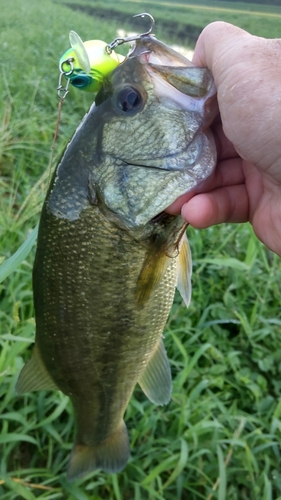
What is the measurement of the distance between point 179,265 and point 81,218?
37 cm

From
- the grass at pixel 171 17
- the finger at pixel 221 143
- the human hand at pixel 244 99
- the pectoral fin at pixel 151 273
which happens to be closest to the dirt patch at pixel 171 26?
the grass at pixel 171 17

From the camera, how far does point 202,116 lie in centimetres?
115

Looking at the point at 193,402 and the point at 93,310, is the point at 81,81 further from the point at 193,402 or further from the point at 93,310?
the point at 193,402

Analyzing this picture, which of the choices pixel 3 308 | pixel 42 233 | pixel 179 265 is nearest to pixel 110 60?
pixel 42 233

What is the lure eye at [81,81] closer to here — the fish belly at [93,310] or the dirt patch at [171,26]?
the fish belly at [93,310]

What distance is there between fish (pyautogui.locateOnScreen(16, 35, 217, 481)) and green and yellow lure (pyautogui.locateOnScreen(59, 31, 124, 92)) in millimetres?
46

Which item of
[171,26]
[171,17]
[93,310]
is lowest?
[171,26]

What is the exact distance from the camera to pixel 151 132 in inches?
45.9

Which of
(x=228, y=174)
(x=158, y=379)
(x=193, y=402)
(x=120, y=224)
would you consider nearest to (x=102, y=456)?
(x=158, y=379)

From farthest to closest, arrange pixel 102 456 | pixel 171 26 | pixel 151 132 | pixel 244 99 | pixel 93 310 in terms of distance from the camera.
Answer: pixel 171 26 → pixel 102 456 → pixel 93 310 → pixel 151 132 → pixel 244 99

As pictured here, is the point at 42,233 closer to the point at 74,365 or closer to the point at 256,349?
the point at 74,365

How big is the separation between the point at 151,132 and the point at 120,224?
26 cm

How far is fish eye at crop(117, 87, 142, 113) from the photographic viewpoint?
116 cm

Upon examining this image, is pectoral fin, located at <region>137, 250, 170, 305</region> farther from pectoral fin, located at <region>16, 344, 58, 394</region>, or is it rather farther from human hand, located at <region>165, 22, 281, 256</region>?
pectoral fin, located at <region>16, 344, 58, 394</region>
